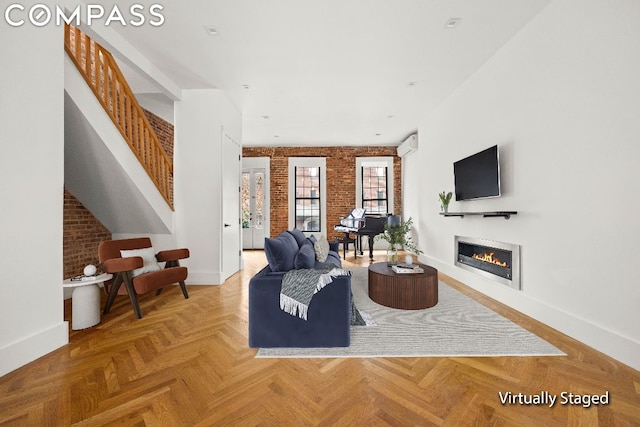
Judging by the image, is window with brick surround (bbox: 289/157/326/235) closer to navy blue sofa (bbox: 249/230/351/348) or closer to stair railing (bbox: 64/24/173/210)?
stair railing (bbox: 64/24/173/210)

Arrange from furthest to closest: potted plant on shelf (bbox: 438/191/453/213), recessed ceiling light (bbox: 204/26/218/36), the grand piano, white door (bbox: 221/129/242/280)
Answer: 1. the grand piano
2. potted plant on shelf (bbox: 438/191/453/213)
3. white door (bbox: 221/129/242/280)
4. recessed ceiling light (bbox: 204/26/218/36)

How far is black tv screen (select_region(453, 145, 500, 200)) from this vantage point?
326 centimetres

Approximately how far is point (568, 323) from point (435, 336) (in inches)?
48.7

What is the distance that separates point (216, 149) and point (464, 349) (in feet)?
13.5

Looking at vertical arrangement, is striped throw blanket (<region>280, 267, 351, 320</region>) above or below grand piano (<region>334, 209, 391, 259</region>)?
below

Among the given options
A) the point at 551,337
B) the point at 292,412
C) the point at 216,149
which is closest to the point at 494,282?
the point at 551,337

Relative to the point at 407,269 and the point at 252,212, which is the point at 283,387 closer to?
the point at 407,269

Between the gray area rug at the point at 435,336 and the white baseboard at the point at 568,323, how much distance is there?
13.5 inches

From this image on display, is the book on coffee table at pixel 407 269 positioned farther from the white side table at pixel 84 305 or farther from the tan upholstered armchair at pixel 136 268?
the white side table at pixel 84 305

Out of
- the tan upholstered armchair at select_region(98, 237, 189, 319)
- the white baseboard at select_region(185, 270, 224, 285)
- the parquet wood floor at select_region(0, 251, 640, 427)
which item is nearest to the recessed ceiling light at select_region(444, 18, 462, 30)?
the parquet wood floor at select_region(0, 251, 640, 427)

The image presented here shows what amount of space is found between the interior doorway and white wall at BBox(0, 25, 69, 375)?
5.70 metres

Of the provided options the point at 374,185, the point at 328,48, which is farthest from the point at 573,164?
the point at 374,185

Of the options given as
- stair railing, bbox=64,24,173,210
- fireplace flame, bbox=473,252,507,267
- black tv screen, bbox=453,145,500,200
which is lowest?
fireplace flame, bbox=473,252,507,267

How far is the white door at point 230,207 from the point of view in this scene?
4352 mm
